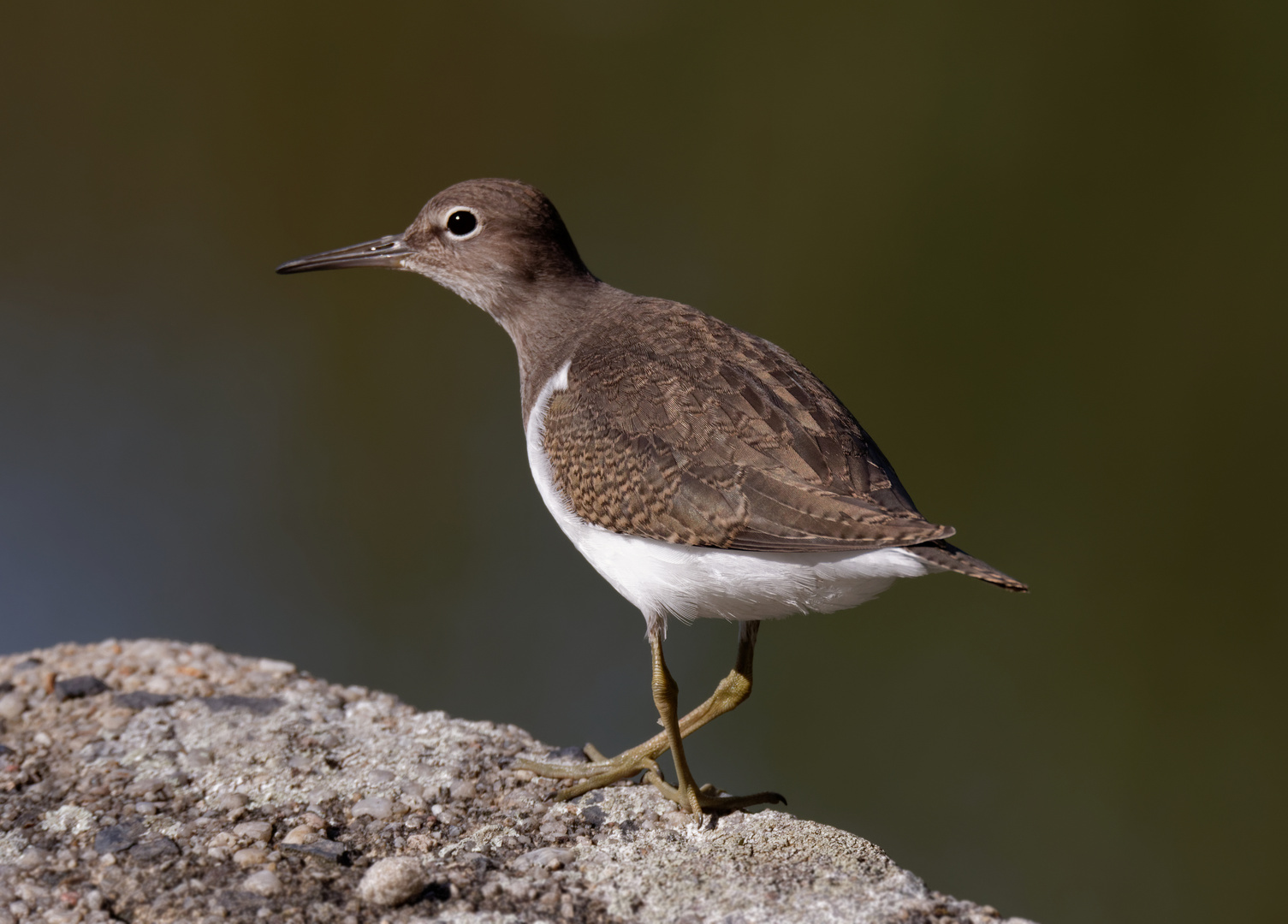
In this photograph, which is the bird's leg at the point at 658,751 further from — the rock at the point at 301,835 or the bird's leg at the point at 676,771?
the rock at the point at 301,835

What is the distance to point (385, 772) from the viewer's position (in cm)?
411

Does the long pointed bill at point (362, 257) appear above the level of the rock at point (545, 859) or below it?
above

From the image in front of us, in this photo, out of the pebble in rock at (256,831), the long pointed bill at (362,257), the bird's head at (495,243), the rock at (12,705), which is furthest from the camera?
the long pointed bill at (362,257)

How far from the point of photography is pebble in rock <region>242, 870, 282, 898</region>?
10.6 feet

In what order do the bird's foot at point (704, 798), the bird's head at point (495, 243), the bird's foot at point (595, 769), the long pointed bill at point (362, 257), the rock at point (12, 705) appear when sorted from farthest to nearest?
the long pointed bill at point (362, 257) < the bird's head at point (495, 243) < the rock at point (12, 705) < the bird's foot at point (595, 769) < the bird's foot at point (704, 798)

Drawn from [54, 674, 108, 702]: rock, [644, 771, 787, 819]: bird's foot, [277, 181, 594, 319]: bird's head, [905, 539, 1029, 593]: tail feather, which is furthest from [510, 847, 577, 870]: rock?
[277, 181, 594, 319]: bird's head

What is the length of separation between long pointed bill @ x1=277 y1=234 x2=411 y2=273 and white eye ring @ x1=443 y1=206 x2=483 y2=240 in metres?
0.32

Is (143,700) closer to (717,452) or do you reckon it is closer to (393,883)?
(393,883)

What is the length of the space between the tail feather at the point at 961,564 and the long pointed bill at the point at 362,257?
331cm

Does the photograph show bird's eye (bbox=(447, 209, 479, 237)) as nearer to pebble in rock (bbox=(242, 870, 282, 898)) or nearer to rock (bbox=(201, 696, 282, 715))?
rock (bbox=(201, 696, 282, 715))

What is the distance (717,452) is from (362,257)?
2691mm

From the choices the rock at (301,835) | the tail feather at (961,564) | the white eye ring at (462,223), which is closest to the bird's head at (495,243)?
the white eye ring at (462,223)

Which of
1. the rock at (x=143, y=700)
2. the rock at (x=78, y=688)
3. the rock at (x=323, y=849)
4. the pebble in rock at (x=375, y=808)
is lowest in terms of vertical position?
the rock at (x=323, y=849)

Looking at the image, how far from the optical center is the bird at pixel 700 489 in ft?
12.0
